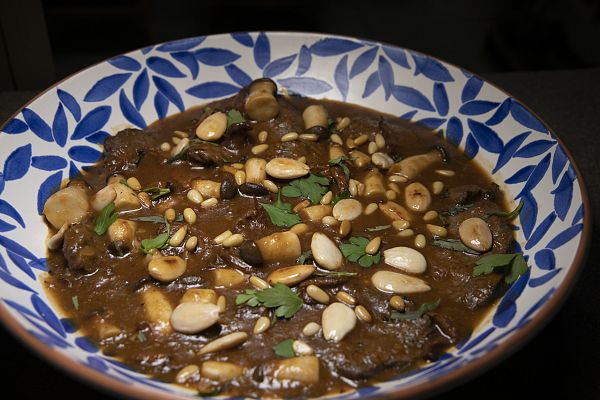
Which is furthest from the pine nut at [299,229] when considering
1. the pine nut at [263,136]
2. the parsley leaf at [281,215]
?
the pine nut at [263,136]

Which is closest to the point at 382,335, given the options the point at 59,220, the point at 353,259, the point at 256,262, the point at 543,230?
the point at 353,259

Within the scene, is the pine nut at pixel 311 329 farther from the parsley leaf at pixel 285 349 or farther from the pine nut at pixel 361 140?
the pine nut at pixel 361 140

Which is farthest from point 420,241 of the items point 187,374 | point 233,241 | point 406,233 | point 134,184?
point 134,184

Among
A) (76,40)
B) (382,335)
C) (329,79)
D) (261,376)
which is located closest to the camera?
(261,376)

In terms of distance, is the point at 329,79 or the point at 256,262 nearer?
the point at 256,262

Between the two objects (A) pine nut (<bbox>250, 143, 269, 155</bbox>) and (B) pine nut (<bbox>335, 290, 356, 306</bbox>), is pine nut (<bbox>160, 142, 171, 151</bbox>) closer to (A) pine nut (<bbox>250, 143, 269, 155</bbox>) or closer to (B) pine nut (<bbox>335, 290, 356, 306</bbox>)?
(A) pine nut (<bbox>250, 143, 269, 155</bbox>)

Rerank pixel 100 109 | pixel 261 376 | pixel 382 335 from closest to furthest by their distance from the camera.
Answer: pixel 261 376 → pixel 382 335 → pixel 100 109

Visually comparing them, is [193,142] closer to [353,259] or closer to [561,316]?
[353,259]

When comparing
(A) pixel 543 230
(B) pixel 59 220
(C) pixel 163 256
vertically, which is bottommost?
(A) pixel 543 230
